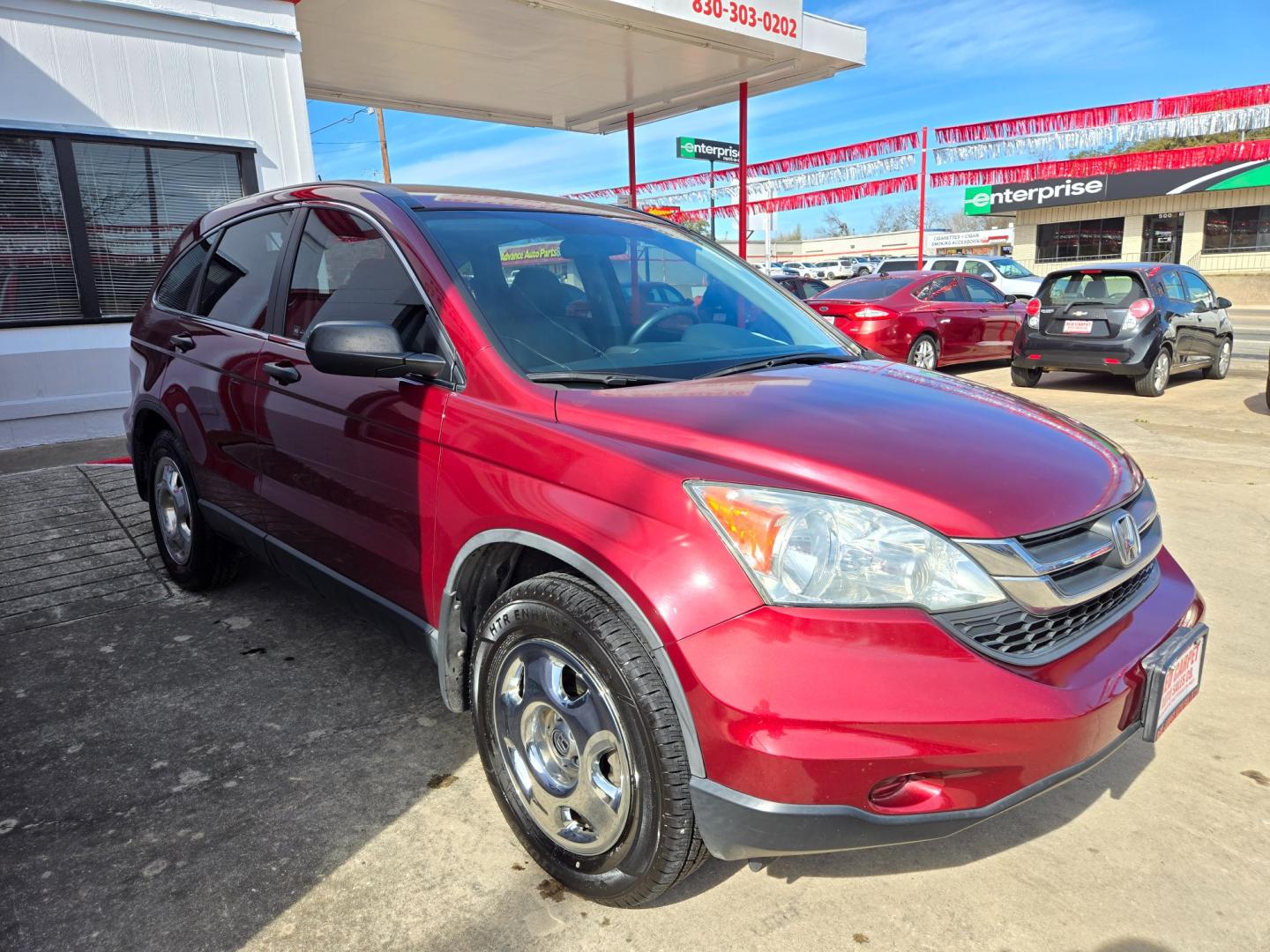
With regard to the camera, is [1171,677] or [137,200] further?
[137,200]

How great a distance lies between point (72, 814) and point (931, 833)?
2341 millimetres

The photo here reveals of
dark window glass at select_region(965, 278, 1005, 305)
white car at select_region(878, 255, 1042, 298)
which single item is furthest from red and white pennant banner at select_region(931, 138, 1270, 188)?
dark window glass at select_region(965, 278, 1005, 305)

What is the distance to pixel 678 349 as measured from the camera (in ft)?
9.01

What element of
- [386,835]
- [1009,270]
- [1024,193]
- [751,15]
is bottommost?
[386,835]

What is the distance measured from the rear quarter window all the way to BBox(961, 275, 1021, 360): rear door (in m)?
1.75

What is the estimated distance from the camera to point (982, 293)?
505 inches

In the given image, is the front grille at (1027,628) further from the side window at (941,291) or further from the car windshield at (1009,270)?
the car windshield at (1009,270)

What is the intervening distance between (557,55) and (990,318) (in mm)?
6978

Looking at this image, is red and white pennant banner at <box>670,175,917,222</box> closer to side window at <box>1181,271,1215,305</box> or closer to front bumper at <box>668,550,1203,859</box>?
side window at <box>1181,271,1215,305</box>

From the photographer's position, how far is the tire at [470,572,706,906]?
6.04 feet

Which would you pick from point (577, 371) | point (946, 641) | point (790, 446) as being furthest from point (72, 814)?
point (946, 641)

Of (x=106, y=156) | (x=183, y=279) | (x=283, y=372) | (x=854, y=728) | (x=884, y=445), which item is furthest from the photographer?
(x=106, y=156)

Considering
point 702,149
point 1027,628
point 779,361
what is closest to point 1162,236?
point 702,149

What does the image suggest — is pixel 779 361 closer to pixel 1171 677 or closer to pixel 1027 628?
pixel 1027 628
